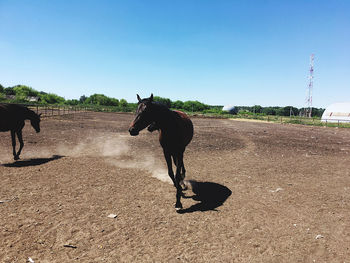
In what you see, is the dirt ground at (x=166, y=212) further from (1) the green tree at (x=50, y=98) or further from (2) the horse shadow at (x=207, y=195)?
(1) the green tree at (x=50, y=98)

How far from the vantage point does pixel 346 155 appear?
1112cm

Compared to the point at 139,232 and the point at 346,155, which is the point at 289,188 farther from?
the point at 346,155

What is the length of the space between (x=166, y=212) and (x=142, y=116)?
2.26m

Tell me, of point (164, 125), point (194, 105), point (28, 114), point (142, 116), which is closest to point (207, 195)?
point (164, 125)

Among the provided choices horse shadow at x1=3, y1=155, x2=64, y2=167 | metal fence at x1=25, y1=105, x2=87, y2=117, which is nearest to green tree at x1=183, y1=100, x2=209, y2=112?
metal fence at x1=25, y1=105, x2=87, y2=117

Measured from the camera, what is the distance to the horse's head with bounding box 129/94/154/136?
167 inches

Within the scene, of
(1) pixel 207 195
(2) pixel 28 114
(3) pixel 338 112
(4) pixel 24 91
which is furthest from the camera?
(4) pixel 24 91

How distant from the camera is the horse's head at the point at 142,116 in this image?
424cm

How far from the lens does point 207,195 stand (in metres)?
5.47

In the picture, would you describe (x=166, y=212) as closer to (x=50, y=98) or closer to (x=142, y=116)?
(x=142, y=116)

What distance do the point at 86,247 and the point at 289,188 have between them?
5823 millimetres

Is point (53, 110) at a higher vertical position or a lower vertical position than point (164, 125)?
higher

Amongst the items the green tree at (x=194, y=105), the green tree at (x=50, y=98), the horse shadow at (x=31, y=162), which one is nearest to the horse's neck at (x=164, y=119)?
the horse shadow at (x=31, y=162)

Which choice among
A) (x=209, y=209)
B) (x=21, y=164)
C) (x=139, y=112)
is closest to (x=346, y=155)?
(x=209, y=209)
